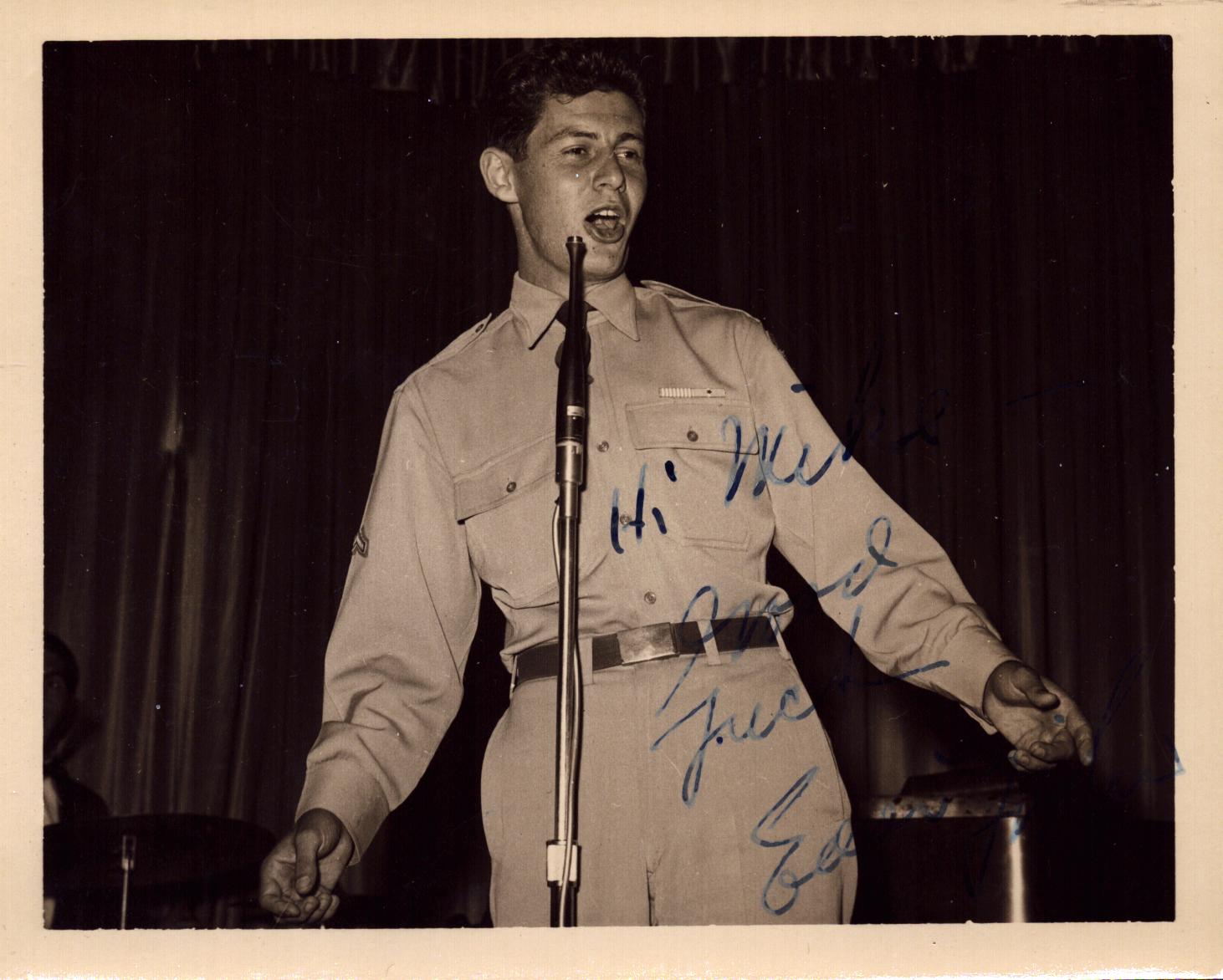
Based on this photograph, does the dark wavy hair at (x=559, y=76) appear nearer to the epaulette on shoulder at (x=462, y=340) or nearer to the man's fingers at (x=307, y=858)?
the epaulette on shoulder at (x=462, y=340)

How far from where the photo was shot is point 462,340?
7.16 ft

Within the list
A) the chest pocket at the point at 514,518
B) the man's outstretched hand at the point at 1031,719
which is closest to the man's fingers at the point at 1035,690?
the man's outstretched hand at the point at 1031,719

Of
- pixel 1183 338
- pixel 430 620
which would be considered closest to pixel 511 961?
pixel 430 620

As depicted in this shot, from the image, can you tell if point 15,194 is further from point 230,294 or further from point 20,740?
point 20,740

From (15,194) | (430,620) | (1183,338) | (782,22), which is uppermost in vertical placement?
(782,22)

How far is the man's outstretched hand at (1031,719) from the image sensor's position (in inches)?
73.1

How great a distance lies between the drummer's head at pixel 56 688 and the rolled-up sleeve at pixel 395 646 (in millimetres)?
376

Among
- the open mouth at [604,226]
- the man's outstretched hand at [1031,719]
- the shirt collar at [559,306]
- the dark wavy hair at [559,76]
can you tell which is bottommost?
the man's outstretched hand at [1031,719]

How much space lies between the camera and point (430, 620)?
2.03 metres

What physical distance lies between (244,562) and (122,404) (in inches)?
11.8

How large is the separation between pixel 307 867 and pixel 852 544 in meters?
0.88
